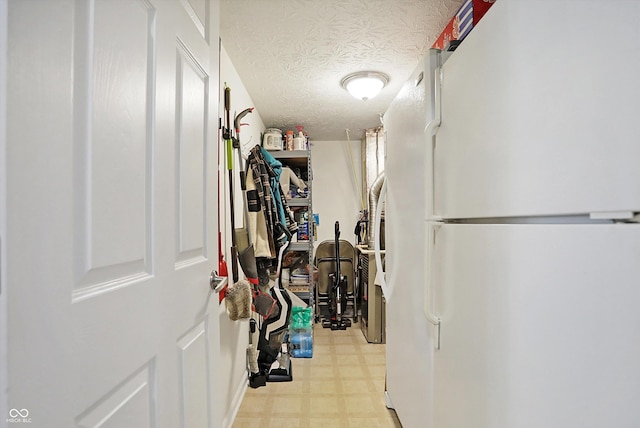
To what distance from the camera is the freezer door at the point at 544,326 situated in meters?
0.51

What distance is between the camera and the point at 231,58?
7.00 ft

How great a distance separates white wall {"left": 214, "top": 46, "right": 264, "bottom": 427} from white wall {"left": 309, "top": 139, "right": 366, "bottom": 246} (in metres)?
1.88

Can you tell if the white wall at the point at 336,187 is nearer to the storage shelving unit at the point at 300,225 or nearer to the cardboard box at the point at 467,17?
the storage shelving unit at the point at 300,225

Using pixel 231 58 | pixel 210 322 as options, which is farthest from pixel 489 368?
pixel 231 58

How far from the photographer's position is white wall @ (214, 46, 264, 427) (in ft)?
6.28

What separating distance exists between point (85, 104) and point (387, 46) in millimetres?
1910

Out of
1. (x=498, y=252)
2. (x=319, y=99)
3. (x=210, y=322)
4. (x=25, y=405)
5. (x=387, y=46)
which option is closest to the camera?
(x=25, y=405)

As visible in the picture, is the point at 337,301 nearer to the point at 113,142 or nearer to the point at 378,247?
the point at 378,247

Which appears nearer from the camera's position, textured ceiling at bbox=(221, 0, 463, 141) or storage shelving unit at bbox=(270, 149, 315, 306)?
textured ceiling at bbox=(221, 0, 463, 141)

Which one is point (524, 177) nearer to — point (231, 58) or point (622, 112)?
point (622, 112)

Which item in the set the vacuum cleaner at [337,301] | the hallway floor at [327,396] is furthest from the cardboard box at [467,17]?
the vacuum cleaner at [337,301]

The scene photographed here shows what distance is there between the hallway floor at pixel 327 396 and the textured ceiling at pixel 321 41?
7.64 feet

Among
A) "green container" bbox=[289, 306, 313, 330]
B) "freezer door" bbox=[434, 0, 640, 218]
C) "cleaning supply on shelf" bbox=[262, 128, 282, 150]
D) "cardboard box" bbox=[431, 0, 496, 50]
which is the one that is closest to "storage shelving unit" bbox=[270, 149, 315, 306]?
"cleaning supply on shelf" bbox=[262, 128, 282, 150]

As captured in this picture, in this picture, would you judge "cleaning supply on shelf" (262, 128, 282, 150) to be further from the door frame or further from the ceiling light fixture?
the door frame
